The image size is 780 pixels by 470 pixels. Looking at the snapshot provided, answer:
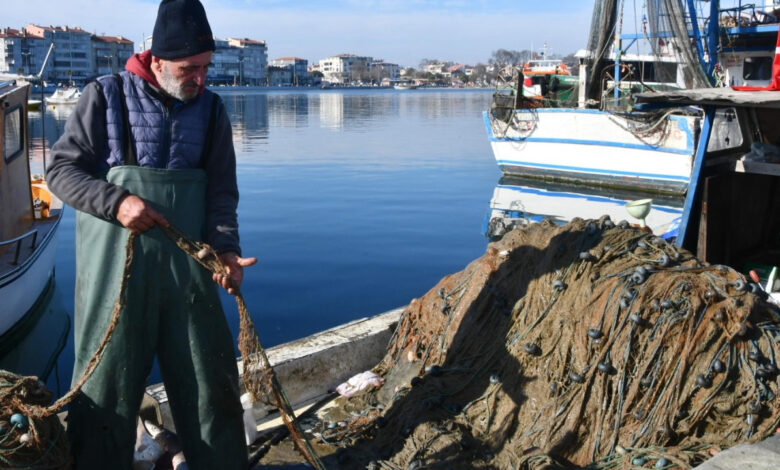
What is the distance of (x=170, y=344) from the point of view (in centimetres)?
336

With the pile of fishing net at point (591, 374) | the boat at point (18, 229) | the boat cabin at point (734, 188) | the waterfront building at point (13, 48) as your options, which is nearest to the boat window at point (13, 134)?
the boat at point (18, 229)

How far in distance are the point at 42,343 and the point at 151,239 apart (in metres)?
8.26

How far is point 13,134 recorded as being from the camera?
10.4 metres

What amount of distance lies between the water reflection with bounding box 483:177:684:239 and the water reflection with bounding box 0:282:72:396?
353 inches

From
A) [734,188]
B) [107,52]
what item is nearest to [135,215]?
[734,188]

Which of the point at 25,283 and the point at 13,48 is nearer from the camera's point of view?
the point at 25,283

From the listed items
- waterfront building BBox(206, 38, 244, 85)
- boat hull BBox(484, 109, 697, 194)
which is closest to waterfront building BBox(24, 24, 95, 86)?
waterfront building BBox(206, 38, 244, 85)

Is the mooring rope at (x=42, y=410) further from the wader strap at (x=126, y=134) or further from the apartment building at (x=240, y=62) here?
the apartment building at (x=240, y=62)

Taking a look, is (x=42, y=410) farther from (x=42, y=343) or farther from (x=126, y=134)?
(x=42, y=343)

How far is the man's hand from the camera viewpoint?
3.28 m

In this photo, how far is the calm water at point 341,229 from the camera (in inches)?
436

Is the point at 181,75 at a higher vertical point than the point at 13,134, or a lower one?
higher

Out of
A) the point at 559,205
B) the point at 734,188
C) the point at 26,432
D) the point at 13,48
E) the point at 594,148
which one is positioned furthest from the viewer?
the point at 13,48

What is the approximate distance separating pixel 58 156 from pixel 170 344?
965mm
